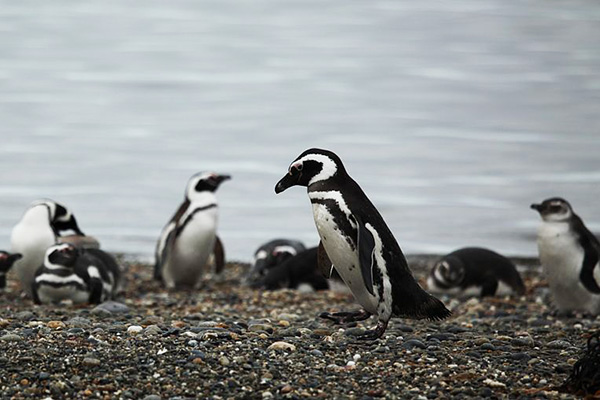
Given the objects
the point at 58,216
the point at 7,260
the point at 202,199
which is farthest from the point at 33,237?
the point at 202,199

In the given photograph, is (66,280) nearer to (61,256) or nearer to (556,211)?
(61,256)

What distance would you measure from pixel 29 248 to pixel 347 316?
10.4 ft

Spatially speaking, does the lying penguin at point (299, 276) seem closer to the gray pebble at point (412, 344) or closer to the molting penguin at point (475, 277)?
the molting penguin at point (475, 277)

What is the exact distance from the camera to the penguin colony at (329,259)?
5.39m

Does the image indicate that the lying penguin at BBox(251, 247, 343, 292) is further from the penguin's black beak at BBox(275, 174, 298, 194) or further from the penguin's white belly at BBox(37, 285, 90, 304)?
the penguin's black beak at BBox(275, 174, 298, 194)

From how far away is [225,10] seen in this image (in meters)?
46.2

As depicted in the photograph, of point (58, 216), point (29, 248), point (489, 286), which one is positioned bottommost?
point (489, 286)

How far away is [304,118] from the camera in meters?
20.0

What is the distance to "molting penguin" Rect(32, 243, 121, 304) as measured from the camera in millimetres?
7547

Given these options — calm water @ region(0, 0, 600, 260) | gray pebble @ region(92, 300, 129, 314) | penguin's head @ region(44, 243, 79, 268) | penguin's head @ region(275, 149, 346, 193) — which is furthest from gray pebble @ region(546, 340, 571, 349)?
calm water @ region(0, 0, 600, 260)

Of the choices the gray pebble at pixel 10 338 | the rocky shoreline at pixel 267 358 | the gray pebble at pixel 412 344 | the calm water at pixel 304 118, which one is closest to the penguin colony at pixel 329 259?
the gray pebble at pixel 412 344

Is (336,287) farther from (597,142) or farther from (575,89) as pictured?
(575,89)

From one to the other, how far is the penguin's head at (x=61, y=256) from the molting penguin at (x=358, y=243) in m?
2.52

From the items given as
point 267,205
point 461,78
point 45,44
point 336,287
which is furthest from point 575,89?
point 45,44
